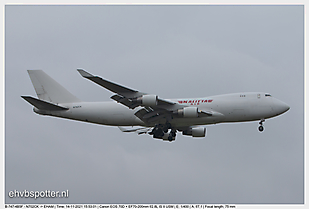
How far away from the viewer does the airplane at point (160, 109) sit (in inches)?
1452

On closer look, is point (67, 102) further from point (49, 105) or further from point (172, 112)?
point (172, 112)

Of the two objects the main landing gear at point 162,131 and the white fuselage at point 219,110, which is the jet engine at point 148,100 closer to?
the white fuselage at point 219,110

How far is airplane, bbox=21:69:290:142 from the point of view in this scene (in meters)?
36.9

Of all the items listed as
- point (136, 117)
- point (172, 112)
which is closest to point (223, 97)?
point (172, 112)

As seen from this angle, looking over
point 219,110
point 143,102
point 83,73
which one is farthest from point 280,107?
point 83,73

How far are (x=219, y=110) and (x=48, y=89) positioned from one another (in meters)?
20.0

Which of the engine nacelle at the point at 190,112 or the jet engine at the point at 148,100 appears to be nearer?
the jet engine at the point at 148,100

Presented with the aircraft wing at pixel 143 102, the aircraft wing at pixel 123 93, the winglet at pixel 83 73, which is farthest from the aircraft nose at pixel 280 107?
the winglet at pixel 83 73

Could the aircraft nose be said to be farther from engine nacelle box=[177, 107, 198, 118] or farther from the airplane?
engine nacelle box=[177, 107, 198, 118]

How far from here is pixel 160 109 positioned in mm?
38531

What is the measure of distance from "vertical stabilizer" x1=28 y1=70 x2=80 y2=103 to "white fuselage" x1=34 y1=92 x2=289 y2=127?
13.4 feet

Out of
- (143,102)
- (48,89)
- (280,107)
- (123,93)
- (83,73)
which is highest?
(48,89)

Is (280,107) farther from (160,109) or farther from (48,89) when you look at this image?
(48,89)

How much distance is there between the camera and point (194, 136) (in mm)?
45188
